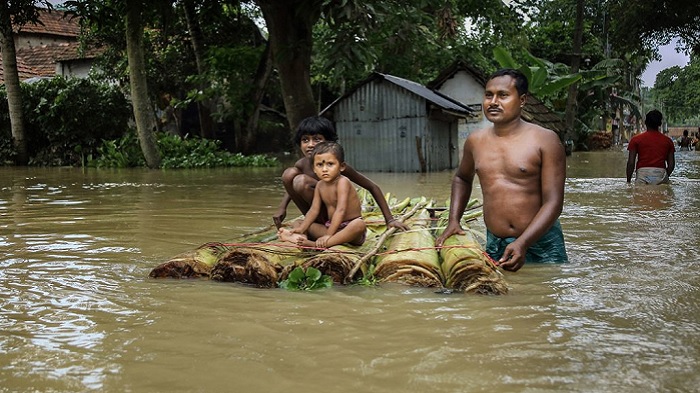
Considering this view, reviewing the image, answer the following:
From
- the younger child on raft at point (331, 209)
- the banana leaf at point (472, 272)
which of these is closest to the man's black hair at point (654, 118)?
the younger child on raft at point (331, 209)

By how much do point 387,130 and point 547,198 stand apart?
1348 cm

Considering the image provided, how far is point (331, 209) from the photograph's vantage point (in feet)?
14.1

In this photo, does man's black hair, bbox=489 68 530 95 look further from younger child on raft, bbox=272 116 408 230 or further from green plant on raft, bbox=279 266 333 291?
green plant on raft, bbox=279 266 333 291

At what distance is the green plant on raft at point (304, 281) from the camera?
365 centimetres

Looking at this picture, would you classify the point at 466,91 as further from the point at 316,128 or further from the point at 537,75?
the point at 316,128

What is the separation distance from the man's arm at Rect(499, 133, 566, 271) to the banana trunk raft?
0.55ft

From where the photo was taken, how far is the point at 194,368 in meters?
2.36

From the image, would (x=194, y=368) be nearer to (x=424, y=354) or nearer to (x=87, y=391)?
(x=87, y=391)

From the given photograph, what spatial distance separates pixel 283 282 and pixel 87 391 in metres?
1.63

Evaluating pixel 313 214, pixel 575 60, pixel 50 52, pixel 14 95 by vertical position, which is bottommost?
pixel 313 214

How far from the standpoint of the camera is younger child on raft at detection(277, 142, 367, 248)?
410 centimetres

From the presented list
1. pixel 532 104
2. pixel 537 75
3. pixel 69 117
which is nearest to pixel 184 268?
pixel 537 75

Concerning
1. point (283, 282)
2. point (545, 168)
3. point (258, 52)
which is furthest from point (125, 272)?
point (258, 52)

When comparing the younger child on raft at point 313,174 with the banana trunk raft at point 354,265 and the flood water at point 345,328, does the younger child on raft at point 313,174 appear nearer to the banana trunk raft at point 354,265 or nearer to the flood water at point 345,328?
the banana trunk raft at point 354,265
